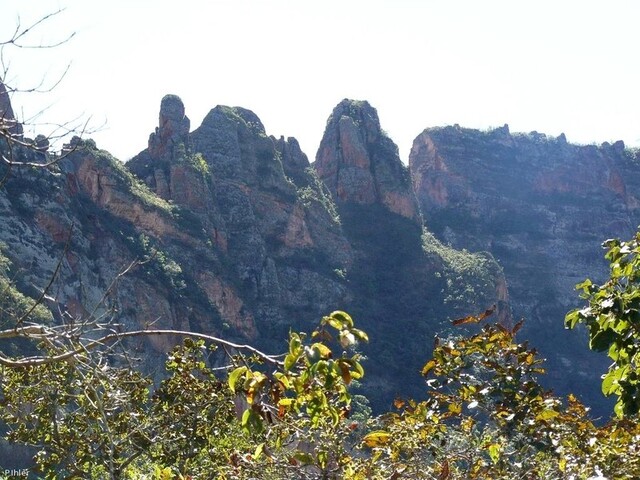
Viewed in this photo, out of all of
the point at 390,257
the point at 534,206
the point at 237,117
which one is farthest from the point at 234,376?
the point at 534,206

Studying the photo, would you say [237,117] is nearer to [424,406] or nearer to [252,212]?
[252,212]

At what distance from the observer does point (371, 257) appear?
54.7 meters

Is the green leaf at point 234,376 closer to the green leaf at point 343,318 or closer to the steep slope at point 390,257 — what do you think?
the green leaf at point 343,318

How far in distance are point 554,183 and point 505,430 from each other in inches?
2923

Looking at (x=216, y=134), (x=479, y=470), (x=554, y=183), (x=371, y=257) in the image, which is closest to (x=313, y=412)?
(x=479, y=470)

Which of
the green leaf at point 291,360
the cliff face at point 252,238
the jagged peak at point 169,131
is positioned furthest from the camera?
the jagged peak at point 169,131

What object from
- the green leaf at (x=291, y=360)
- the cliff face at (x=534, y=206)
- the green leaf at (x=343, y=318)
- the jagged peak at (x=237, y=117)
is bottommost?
the green leaf at (x=291, y=360)

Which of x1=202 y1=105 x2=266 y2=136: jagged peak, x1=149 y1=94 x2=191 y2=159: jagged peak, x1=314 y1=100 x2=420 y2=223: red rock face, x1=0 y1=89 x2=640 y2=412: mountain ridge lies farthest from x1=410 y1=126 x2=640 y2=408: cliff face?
x1=149 y1=94 x2=191 y2=159: jagged peak

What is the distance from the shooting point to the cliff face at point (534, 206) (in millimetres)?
65562

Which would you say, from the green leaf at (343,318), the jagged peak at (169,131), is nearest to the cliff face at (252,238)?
the jagged peak at (169,131)

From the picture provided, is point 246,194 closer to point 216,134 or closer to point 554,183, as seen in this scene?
point 216,134

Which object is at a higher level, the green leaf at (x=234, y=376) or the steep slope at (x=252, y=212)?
the steep slope at (x=252, y=212)

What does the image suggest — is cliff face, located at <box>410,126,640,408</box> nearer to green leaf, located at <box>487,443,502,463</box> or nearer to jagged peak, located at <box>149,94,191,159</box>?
jagged peak, located at <box>149,94,191,159</box>

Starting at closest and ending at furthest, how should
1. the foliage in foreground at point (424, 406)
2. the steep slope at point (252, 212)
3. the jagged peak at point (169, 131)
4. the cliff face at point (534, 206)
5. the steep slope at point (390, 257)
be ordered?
the foliage in foreground at point (424, 406) < the steep slope at point (252, 212) < the jagged peak at point (169, 131) < the steep slope at point (390, 257) < the cliff face at point (534, 206)
